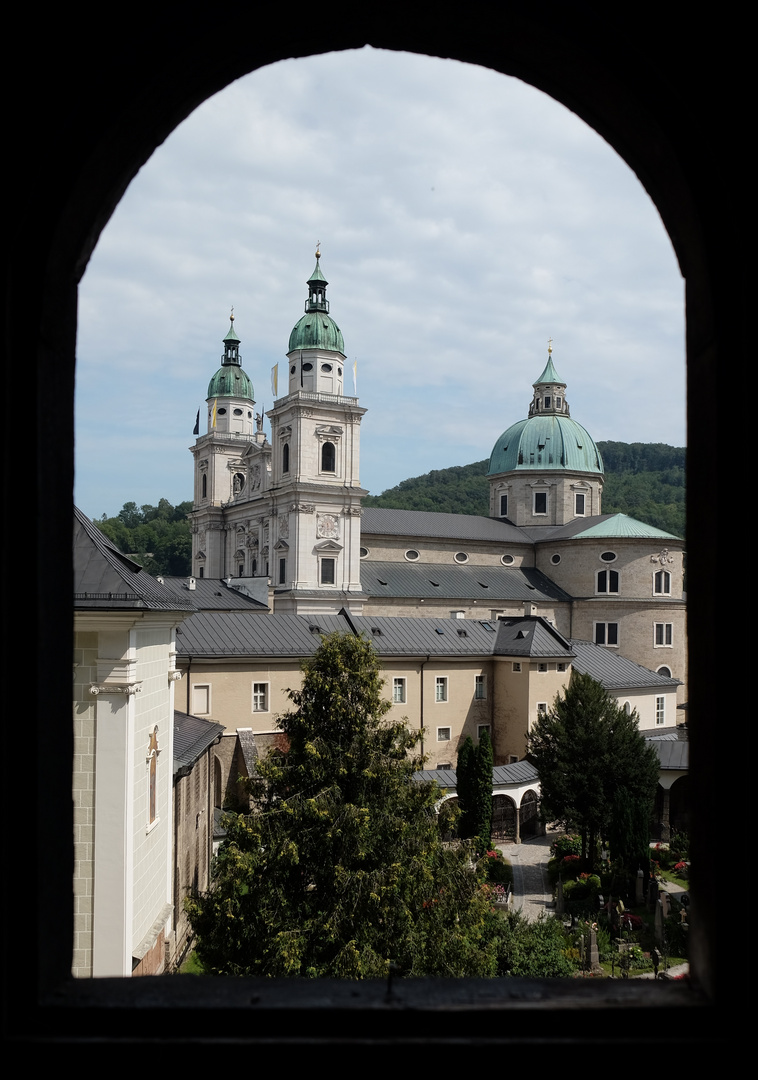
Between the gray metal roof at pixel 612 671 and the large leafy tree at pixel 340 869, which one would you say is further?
the gray metal roof at pixel 612 671

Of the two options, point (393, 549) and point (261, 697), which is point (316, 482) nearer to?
point (393, 549)

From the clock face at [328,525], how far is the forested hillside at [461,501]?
30.9m

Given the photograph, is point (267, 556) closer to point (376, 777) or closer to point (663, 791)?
point (663, 791)

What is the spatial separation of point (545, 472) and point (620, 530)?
11030 millimetres

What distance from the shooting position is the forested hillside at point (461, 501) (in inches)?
3531

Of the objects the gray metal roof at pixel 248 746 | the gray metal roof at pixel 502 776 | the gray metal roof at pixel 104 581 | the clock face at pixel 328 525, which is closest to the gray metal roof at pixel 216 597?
the clock face at pixel 328 525

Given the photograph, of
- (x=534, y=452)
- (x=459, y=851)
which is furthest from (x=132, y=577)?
(x=534, y=452)

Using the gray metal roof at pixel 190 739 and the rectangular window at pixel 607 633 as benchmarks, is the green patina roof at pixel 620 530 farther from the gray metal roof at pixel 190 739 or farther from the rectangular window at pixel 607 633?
the gray metal roof at pixel 190 739

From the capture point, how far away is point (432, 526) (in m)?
54.4

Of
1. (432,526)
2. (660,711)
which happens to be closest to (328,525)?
(432,526)

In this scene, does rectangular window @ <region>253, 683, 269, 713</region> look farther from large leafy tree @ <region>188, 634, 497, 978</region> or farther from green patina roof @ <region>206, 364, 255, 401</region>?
green patina roof @ <region>206, 364, 255, 401</region>

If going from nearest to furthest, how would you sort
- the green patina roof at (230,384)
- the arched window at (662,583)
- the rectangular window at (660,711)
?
the rectangular window at (660,711) → the arched window at (662,583) → the green patina roof at (230,384)
